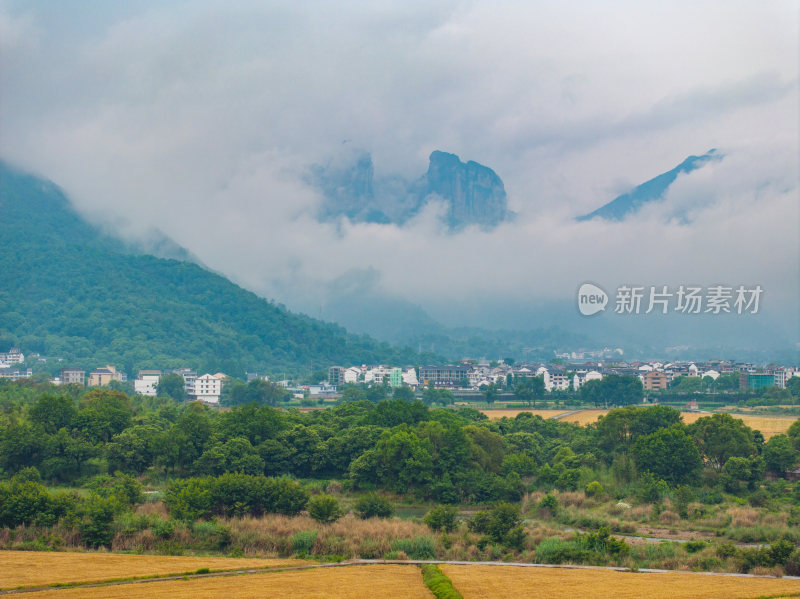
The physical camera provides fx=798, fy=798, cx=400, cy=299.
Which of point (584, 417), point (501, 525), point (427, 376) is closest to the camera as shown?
point (501, 525)

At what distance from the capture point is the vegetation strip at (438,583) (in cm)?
1583

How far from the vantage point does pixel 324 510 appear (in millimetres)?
24172

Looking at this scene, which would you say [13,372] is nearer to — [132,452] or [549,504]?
[132,452]

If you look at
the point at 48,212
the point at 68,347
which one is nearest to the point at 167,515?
the point at 68,347

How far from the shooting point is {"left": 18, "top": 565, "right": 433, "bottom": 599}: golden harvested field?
15625mm

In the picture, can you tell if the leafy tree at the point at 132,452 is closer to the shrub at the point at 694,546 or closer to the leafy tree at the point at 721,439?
the shrub at the point at 694,546

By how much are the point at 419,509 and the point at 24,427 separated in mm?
16604

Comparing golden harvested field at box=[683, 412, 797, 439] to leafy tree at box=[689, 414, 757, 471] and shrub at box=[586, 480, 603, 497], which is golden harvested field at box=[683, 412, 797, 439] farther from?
shrub at box=[586, 480, 603, 497]

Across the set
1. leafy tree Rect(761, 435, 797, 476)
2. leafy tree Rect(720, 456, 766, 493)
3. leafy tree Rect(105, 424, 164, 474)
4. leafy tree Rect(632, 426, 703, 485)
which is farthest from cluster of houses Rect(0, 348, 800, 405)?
leafy tree Rect(720, 456, 766, 493)

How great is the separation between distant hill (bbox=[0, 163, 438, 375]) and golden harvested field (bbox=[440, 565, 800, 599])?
79650 mm

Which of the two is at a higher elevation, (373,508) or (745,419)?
(745,419)

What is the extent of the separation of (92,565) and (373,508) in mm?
9491

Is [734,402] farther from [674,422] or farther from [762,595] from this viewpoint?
[762,595]

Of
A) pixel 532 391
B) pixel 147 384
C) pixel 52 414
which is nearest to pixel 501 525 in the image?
pixel 52 414
